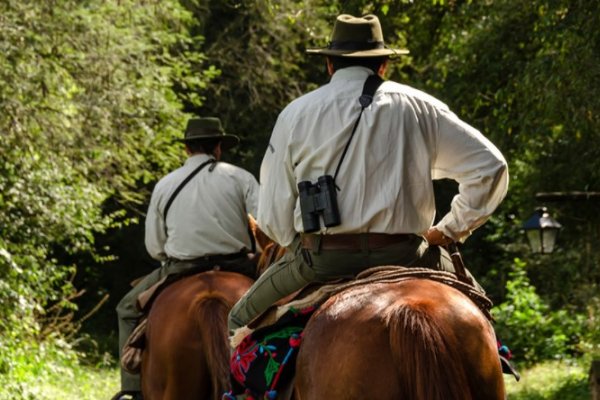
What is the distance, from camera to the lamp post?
17766 millimetres

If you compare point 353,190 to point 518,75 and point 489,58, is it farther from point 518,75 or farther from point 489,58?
point 489,58

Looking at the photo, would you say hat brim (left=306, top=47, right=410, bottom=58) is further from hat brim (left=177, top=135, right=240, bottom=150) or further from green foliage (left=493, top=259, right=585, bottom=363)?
green foliage (left=493, top=259, right=585, bottom=363)

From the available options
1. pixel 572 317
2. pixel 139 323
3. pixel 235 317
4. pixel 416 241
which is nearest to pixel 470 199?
pixel 416 241

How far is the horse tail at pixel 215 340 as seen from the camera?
8.43 meters

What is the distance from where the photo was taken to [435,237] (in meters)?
6.38

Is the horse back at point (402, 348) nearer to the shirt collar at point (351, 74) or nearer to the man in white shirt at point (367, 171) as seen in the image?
the man in white shirt at point (367, 171)

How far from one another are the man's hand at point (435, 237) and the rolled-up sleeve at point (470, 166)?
0.38 feet

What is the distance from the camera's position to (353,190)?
5953 millimetres

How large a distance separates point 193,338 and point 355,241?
2.84 m

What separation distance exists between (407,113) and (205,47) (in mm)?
22154

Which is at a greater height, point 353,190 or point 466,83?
point 353,190

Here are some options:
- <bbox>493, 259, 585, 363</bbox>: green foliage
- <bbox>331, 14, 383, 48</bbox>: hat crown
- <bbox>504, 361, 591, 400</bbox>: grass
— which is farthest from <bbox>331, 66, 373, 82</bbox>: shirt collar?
<bbox>493, 259, 585, 363</bbox>: green foliage

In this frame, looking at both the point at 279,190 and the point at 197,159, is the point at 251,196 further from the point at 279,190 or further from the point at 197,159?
the point at 279,190

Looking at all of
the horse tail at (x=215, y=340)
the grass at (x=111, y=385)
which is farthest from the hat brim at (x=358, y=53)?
the grass at (x=111, y=385)
